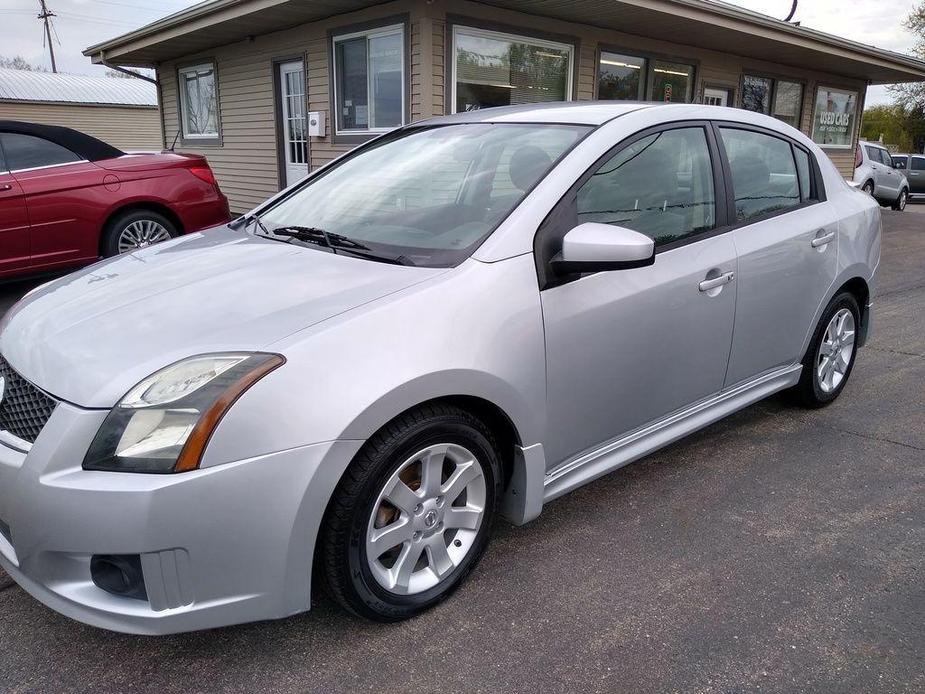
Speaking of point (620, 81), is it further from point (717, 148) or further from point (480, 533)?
point (480, 533)

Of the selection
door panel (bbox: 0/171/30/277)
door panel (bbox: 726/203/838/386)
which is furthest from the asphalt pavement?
door panel (bbox: 0/171/30/277)

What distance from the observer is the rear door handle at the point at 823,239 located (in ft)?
12.1

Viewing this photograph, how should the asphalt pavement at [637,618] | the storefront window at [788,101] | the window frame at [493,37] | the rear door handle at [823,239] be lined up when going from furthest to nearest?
the storefront window at [788,101] → the window frame at [493,37] → the rear door handle at [823,239] → the asphalt pavement at [637,618]

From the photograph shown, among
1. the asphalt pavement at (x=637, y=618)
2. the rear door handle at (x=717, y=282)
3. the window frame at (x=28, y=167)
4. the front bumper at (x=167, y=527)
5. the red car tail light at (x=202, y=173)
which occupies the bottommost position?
the asphalt pavement at (x=637, y=618)

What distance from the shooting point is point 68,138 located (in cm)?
662

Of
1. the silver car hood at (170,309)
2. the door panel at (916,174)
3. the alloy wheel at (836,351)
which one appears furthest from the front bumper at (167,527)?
the door panel at (916,174)

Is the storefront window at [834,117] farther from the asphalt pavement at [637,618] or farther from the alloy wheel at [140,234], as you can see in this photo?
the asphalt pavement at [637,618]

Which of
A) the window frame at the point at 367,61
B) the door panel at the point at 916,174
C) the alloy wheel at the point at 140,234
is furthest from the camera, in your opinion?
the door panel at the point at 916,174

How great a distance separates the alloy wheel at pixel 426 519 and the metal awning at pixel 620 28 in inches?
302

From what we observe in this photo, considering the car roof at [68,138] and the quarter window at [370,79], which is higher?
the quarter window at [370,79]

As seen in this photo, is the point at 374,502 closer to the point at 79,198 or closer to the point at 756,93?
the point at 79,198

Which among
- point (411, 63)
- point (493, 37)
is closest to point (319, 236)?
point (411, 63)

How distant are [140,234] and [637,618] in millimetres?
5983

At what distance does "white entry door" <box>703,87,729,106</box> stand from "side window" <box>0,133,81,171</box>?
9.91m
